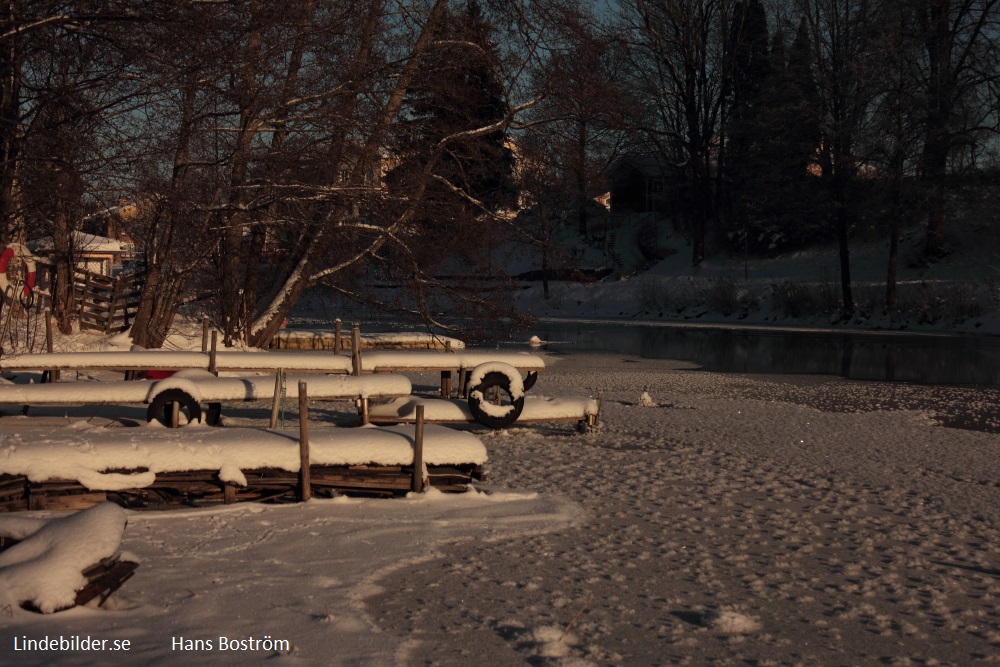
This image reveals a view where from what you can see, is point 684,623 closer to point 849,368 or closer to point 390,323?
point 849,368

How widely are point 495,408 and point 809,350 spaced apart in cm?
2220

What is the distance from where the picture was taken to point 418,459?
1088 cm

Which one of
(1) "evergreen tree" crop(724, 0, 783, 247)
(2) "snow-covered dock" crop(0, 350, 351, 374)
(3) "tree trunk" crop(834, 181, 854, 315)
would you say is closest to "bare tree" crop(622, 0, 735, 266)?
(1) "evergreen tree" crop(724, 0, 783, 247)

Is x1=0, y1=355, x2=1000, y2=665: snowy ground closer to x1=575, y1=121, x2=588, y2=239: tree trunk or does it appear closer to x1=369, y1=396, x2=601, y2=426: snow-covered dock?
x1=369, y1=396, x2=601, y2=426: snow-covered dock

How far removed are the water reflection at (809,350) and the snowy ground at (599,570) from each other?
13.5 m

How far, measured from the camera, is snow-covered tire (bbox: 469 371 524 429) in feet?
50.1

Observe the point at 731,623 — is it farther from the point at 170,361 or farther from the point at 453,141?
the point at 453,141

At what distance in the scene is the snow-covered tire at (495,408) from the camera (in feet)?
50.1

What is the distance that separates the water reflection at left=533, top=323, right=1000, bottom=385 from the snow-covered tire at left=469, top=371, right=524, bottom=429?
1325cm

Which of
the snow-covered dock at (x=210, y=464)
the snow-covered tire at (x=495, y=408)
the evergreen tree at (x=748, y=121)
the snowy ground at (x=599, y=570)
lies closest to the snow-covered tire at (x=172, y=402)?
the snowy ground at (x=599, y=570)

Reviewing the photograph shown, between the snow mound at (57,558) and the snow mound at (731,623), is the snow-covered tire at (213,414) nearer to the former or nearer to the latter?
the snow mound at (57,558)

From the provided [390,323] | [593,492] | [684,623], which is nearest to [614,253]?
[390,323]

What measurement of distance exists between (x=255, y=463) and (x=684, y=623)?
491 cm

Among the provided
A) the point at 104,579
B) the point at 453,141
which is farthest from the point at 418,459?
the point at 453,141
